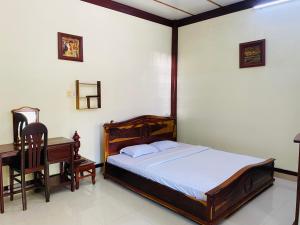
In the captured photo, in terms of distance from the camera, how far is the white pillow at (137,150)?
3.69 meters

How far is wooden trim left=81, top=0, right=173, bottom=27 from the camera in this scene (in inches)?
155

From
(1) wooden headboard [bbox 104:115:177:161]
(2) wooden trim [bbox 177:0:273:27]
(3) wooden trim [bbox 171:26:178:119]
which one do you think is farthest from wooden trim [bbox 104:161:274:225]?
(2) wooden trim [bbox 177:0:273:27]

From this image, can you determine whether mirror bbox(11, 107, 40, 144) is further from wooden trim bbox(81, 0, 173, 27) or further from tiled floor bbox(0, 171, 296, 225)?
wooden trim bbox(81, 0, 173, 27)

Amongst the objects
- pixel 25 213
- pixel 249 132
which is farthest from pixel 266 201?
pixel 25 213

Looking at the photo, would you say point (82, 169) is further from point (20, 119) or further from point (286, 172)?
point (286, 172)

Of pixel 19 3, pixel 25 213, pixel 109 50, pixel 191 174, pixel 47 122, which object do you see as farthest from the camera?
pixel 109 50

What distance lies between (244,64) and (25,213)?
3936 mm

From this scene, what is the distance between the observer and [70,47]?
3.60 metres

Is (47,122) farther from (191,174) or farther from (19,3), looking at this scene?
(191,174)

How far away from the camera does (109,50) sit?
4094 millimetres

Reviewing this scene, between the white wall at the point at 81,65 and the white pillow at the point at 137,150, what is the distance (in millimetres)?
560

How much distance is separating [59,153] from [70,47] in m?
1.61

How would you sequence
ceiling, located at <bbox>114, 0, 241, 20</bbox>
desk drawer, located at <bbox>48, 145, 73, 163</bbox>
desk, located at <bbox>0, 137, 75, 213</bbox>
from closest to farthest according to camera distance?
desk, located at <bbox>0, 137, 75, 213</bbox> → desk drawer, located at <bbox>48, 145, 73, 163</bbox> → ceiling, located at <bbox>114, 0, 241, 20</bbox>

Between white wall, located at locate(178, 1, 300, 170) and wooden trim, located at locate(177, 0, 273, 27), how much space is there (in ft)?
0.27
